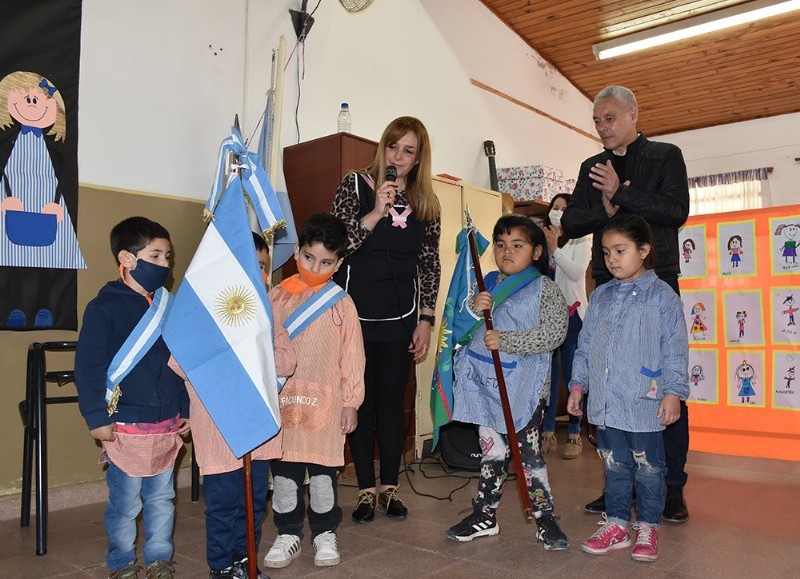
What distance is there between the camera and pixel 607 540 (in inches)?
88.6

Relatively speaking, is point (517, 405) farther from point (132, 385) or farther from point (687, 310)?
point (687, 310)

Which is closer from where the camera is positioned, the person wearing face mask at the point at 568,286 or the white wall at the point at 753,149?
the person wearing face mask at the point at 568,286

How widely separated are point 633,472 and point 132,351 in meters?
1.64

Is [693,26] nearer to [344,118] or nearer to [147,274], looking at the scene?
[344,118]

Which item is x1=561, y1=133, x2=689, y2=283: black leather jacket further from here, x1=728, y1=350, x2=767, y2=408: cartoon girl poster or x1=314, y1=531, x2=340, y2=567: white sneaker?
x1=314, y1=531, x2=340, y2=567: white sneaker

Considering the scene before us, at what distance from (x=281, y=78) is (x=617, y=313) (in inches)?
74.8

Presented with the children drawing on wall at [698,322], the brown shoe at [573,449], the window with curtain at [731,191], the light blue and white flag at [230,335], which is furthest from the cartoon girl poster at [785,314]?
the window with curtain at [731,191]

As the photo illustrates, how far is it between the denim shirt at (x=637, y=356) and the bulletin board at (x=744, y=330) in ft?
5.30

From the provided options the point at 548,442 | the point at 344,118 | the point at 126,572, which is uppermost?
the point at 344,118

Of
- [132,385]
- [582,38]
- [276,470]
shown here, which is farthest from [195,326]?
[582,38]

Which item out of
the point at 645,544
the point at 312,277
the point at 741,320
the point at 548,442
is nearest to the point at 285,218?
the point at 312,277

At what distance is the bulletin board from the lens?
3535 mm

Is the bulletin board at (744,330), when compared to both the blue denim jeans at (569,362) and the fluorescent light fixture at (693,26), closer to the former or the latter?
the blue denim jeans at (569,362)

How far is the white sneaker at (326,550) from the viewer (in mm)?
2109
